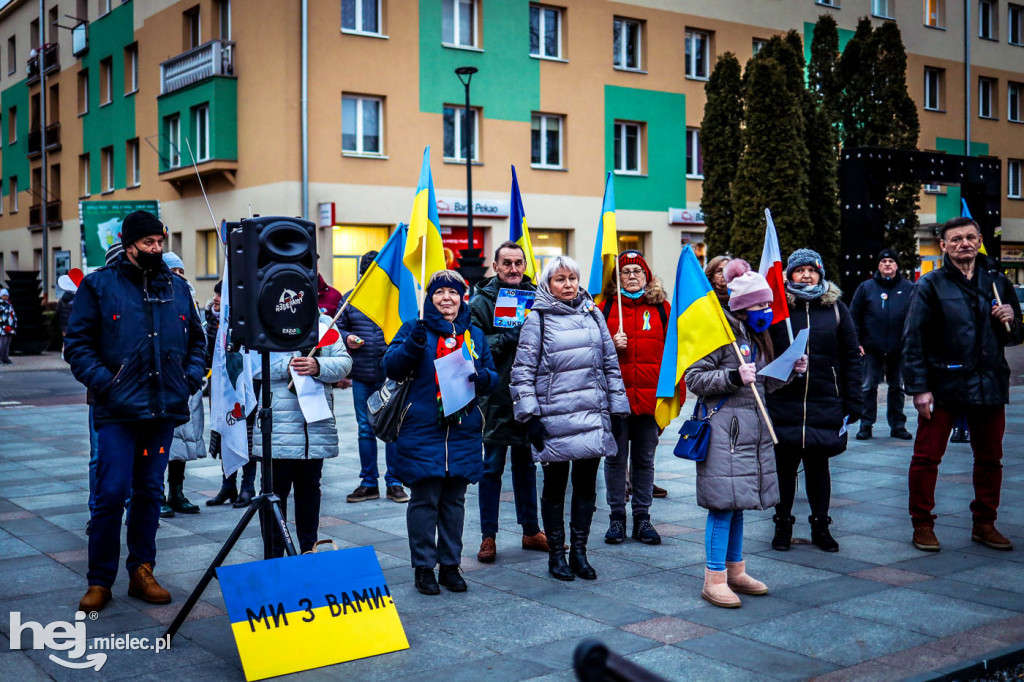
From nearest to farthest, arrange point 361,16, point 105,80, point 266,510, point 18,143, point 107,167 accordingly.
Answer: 1. point 266,510
2. point 361,16
3. point 105,80
4. point 107,167
5. point 18,143

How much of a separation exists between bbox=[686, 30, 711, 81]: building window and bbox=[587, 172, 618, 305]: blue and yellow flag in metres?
25.2

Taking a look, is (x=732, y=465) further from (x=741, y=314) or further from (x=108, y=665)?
(x=108, y=665)

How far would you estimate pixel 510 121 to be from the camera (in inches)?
1126

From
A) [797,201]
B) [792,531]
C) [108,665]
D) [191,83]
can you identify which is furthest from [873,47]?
[108,665]

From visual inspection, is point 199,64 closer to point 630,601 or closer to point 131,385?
point 131,385

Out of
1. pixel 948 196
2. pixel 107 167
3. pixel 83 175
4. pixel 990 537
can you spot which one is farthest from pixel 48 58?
pixel 990 537

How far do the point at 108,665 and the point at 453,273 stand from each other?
9.13 feet

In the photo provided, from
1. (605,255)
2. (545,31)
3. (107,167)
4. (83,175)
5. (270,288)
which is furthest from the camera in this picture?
(83,175)

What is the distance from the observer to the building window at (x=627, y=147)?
30.8 m

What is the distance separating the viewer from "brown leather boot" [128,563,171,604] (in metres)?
5.79

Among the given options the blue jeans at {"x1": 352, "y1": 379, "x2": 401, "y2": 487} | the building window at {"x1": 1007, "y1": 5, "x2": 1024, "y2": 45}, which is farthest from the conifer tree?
the building window at {"x1": 1007, "y1": 5, "x2": 1024, "y2": 45}

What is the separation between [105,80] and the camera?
35.5 metres

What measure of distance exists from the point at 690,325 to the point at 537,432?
1067 millimetres

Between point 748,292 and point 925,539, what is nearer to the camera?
point 748,292
